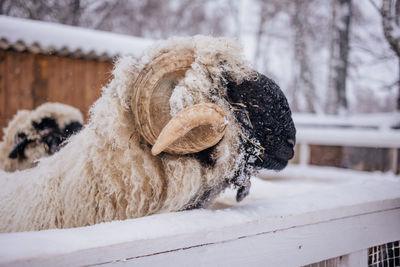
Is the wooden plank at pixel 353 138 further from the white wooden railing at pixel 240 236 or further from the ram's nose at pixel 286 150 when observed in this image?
the ram's nose at pixel 286 150

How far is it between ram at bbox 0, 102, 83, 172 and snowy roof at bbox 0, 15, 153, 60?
2.92 meters

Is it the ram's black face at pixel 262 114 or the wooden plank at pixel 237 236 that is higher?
the ram's black face at pixel 262 114

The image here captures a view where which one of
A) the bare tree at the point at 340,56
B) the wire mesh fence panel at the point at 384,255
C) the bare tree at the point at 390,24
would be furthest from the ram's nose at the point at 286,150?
the bare tree at the point at 340,56

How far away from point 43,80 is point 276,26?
15.7 m

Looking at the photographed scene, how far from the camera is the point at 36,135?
305 centimetres

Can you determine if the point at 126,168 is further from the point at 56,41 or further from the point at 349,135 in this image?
the point at 349,135

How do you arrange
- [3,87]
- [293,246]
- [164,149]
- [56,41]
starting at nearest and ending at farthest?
[293,246]
[164,149]
[3,87]
[56,41]

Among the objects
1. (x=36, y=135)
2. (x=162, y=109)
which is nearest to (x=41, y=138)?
(x=36, y=135)

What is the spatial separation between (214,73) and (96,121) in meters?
0.73

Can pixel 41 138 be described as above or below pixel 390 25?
below

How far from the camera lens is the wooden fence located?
5.91m

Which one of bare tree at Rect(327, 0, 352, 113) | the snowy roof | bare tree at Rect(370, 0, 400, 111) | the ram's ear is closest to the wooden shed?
the snowy roof

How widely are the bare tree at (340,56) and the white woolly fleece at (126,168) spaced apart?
887cm

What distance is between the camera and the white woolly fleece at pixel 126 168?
1591 millimetres
